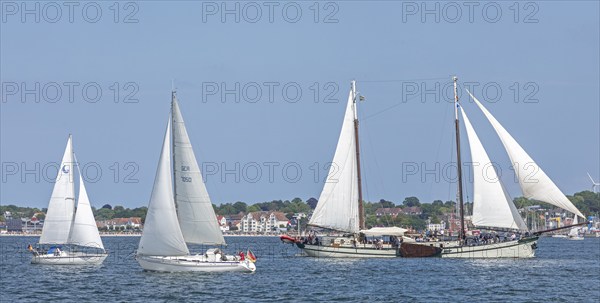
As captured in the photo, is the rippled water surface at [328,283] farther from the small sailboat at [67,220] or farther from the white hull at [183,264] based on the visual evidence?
the small sailboat at [67,220]

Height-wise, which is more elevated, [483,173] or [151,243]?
[483,173]

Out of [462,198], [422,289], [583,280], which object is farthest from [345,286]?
[462,198]

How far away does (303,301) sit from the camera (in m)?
54.7

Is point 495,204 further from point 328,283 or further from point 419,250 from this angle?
point 328,283

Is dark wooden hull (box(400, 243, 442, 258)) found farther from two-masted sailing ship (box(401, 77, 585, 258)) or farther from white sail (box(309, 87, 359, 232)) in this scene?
white sail (box(309, 87, 359, 232))

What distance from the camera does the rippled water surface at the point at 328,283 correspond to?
5638 cm

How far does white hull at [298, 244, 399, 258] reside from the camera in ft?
287

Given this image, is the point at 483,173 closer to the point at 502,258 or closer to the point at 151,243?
the point at 502,258

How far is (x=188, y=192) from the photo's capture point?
6569 centimetres

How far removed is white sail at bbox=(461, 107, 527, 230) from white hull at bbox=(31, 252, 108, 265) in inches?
1103

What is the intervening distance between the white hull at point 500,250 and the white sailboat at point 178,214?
26782 mm

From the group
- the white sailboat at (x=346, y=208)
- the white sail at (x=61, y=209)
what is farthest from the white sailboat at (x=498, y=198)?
the white sail at (x=61, y=209)

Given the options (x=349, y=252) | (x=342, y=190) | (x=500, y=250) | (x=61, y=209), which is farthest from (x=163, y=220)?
(x=500, y=250)

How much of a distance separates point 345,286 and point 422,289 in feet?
14.6
